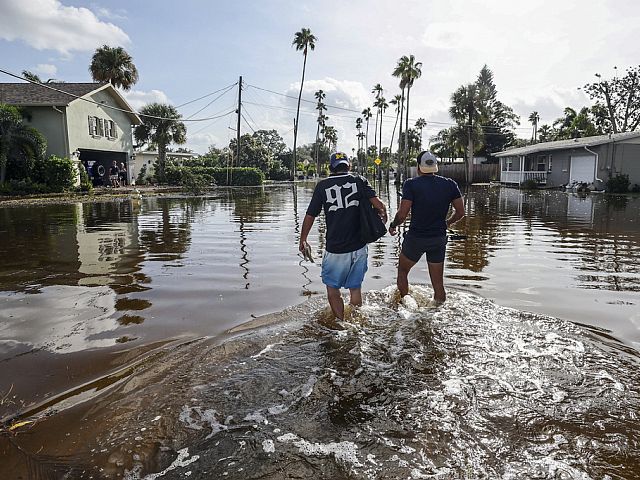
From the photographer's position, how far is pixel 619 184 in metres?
28.7

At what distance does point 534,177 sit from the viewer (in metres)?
38.1

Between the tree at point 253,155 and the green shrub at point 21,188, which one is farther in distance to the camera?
the tree at point 253,155

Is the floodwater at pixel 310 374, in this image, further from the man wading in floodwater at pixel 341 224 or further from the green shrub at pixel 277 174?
the green shrub at pixel 277 174

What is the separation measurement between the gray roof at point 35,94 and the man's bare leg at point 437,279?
28068 mm

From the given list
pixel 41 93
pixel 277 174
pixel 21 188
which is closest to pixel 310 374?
pixel 21 188

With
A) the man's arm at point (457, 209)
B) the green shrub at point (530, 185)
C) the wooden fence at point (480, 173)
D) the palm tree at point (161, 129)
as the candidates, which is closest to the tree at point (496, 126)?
the wooden fence at point (480, 173)

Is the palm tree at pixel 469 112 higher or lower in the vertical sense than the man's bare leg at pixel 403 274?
higher

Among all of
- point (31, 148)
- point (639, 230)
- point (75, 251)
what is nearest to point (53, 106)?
point (31, 148)

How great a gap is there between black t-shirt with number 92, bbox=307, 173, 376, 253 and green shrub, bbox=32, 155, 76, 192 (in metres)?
25.8

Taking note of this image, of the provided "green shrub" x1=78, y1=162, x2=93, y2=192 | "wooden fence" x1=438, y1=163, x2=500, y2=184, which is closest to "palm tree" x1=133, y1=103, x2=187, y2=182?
"green shrub" x1=78, y1=162, x2=93, y2=192

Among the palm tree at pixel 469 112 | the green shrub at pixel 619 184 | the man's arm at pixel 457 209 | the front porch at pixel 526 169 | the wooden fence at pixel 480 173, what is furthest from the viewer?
the wooden fence at pixel 480 173

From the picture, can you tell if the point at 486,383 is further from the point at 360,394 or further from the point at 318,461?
the point at 318,461

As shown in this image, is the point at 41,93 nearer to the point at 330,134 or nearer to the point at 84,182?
the point at 84,182

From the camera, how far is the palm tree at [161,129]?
39719 millimetres
